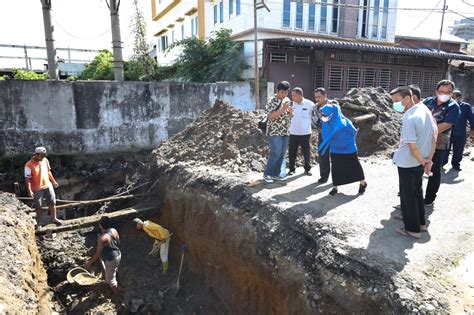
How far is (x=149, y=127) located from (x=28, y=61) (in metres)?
11.5

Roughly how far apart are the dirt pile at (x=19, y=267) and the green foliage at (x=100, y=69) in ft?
49.9

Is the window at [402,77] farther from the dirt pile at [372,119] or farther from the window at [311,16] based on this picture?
the dirt pile at [372,119]

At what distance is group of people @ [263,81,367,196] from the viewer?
5371 millimetres

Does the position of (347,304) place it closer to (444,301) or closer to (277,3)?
A: (444,301)

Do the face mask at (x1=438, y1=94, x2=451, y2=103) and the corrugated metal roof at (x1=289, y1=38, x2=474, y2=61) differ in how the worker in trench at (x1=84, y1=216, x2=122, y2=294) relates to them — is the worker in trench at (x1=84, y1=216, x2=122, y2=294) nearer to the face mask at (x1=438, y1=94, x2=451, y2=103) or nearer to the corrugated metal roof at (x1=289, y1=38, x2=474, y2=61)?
the face mask at (x1=438, y1=94, x2=451, y2=103)

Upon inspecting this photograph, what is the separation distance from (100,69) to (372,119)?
54.9 ft

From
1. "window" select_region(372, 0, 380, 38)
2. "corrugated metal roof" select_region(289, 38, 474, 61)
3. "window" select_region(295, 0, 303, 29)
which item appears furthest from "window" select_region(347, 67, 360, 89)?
"window" select_region(372, 0, 380, 38)

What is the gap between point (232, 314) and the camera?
5.50 m

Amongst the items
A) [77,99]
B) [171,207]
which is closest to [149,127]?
[77,99]

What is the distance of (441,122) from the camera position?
211 inches

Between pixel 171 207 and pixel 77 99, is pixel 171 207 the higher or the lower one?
the lower one

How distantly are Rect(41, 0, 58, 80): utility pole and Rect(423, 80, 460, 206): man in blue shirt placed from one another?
1213 cm

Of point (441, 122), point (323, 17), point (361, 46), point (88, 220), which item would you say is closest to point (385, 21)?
point (323, 17)

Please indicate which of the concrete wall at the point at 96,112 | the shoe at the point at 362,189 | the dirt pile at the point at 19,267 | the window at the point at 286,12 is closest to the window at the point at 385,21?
the window at the point at 286,12
